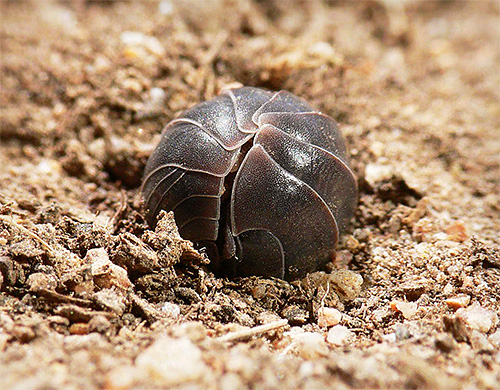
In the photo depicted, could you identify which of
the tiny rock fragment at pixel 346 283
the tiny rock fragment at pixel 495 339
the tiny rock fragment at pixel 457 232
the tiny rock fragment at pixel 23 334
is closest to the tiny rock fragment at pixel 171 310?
the tiny rock fragment at pixel 23 334

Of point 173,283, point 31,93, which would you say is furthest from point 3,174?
point 173,283

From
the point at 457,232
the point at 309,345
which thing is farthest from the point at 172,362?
the point at 457,232

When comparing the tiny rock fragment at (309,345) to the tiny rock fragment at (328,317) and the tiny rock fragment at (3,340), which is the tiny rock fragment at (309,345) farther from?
the tiny rock fragment at (3,340)

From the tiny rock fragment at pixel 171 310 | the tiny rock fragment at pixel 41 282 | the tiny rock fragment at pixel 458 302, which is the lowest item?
the tiny rock fragment at pixel 171 310

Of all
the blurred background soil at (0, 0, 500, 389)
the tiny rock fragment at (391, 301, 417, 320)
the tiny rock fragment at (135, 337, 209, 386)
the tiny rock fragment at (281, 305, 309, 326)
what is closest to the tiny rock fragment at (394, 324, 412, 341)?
the blurred background soil at (0, 0, 500, 389)

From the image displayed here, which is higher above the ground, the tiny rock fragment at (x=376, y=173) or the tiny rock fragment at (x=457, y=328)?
the tiny rock fragment at (x=376, y=173)

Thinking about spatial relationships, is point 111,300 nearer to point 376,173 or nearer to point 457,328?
point 457,328
